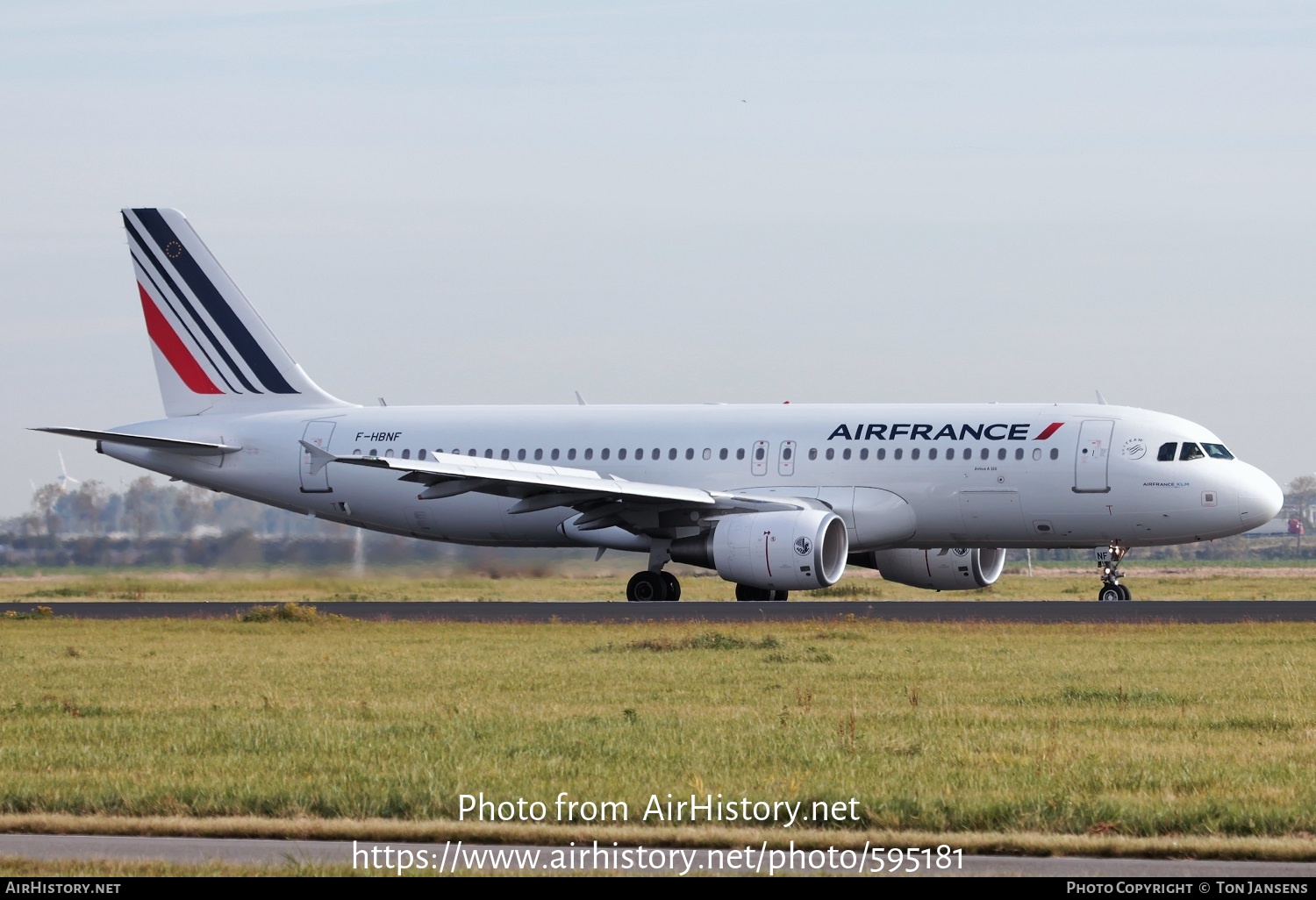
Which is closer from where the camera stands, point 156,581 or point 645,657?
point 645,657

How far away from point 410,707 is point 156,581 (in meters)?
27.6

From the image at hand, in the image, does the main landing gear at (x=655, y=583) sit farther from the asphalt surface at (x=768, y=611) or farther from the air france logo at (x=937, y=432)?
the air france logo at (x=937, y=432)

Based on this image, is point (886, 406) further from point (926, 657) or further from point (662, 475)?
point (926, 657)

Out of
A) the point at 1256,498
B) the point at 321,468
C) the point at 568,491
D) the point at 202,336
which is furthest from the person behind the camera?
the point at 202,336

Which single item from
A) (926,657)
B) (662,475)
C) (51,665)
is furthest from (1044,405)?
(51,665)

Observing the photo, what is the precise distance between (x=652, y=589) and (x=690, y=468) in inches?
109

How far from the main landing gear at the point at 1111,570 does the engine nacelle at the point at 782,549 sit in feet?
17.2

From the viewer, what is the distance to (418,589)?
50.3 meters

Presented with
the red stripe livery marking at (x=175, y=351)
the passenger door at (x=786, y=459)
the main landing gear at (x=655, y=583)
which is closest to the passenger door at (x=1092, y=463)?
the passenger door at (x=786, y=459)

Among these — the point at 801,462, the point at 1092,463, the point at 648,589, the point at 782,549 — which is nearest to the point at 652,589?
the point at 648,589

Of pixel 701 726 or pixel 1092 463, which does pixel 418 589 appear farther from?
pixel 701 726

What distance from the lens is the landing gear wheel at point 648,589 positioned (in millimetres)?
37031

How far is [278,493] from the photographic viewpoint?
137 feet
